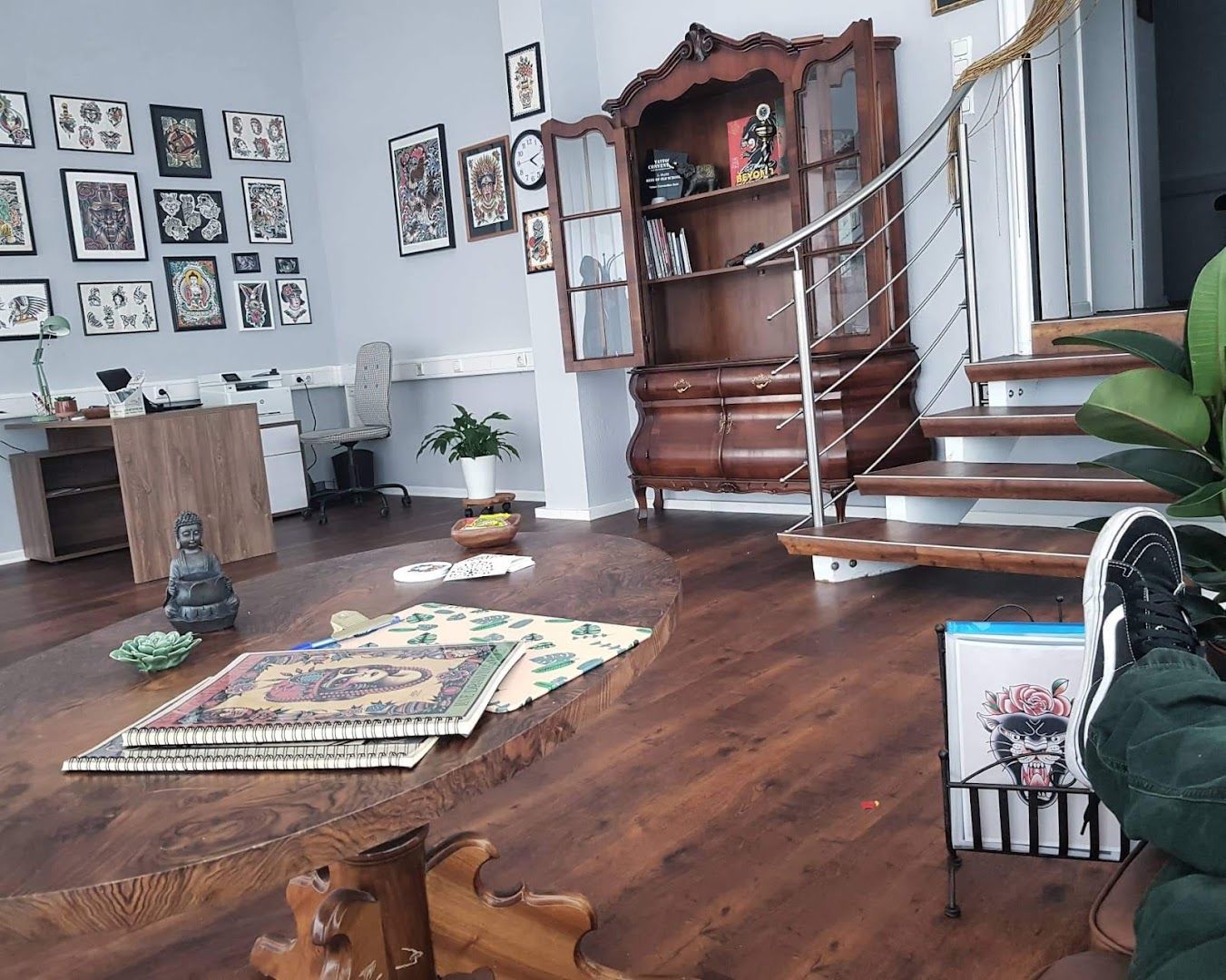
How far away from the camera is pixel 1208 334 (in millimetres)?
1585

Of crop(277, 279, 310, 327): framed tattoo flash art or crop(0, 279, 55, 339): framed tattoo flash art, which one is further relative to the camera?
crop(277, 279, 310, 327): framed tattoo flash art

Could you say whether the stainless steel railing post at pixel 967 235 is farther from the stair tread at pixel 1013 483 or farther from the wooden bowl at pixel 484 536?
the wooden bowl at pixel 484 536

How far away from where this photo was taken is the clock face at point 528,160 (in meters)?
5.22

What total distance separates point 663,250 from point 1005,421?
2.04 metres

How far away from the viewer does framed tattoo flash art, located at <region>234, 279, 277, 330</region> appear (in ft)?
22.3

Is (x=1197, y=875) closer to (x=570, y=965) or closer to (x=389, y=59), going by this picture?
(x=570, y=965)

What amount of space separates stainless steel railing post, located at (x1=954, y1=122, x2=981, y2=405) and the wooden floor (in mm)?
1092

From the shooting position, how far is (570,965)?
1.34m

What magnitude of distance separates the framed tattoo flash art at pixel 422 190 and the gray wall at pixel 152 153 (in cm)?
93

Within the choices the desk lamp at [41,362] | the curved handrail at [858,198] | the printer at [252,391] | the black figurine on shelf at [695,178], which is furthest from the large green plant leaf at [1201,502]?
the printer at [252,391]

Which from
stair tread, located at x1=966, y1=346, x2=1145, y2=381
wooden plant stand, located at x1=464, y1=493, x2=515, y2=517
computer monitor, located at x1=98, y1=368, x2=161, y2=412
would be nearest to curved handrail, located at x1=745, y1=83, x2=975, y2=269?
stair tread, located at x1=966, y1=346, x2=1145, y2=381

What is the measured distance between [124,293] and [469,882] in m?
5.82

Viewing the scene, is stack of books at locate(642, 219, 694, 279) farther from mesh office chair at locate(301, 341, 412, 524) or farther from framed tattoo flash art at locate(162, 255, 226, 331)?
framed tattoo flash art at locate(162, 255, 226, 331)

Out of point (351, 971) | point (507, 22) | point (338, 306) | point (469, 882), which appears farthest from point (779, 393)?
point (338, 306)
